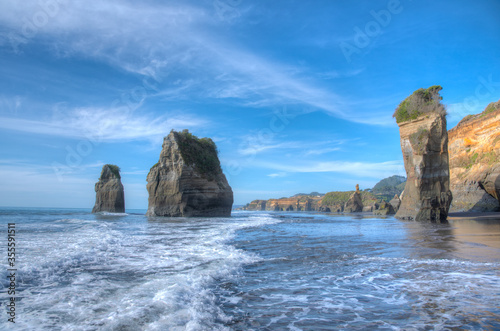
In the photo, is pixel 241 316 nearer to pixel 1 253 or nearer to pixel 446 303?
pixel 446 303

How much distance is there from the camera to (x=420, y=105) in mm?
22719

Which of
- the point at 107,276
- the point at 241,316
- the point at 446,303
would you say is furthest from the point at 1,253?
the point at 446,303

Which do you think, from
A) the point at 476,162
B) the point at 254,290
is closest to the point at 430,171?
the point at 476,162

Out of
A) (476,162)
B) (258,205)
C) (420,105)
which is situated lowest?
(258,205)

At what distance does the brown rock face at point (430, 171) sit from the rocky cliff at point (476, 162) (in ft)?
43.9

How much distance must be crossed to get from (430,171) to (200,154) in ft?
87.3

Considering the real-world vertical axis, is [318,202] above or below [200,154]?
below

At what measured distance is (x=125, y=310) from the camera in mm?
3885

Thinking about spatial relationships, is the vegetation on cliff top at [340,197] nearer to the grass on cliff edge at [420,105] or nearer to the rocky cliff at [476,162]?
the rocky cliff at [476,162]

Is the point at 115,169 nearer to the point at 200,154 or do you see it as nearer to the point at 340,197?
the point at 200,154

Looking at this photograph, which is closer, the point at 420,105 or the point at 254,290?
the point at 254,290

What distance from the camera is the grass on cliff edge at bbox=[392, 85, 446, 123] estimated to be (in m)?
22.0

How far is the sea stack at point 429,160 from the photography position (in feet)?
71.4

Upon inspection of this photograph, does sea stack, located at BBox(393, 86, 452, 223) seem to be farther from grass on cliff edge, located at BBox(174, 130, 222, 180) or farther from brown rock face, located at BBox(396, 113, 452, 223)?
grass on cliff edge, located at BBox(174, 130, 222, 180)
